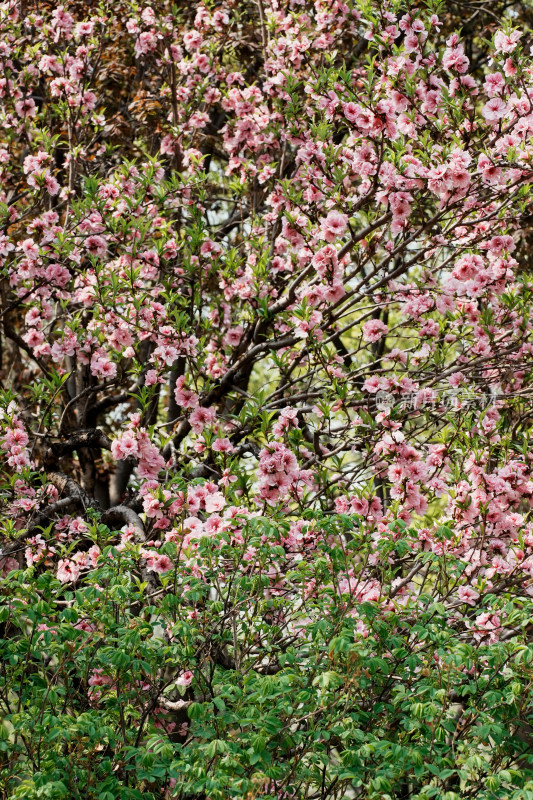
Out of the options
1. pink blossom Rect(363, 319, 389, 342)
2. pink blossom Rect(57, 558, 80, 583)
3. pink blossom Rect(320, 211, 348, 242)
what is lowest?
pink blossom Rect(57, 558, 80, 583)

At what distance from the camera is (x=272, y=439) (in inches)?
209

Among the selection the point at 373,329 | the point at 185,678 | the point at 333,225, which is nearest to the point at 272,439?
the point at 373,329

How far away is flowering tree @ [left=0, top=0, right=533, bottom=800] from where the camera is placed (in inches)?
132

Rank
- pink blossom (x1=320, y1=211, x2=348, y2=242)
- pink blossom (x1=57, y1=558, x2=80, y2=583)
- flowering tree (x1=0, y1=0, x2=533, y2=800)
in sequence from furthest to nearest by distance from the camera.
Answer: pink blossom (x1=320, y1=211, x2=348, y2=242)
pink blossom (x1=57, y1=558, x2=80, y2=583)
flowering tree (x1=0, y1=0, x2=533, y2=800)

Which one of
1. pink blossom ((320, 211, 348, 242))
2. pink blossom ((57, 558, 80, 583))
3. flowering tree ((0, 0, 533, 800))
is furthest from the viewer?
pink blossom ((320, 211, 348, 242))

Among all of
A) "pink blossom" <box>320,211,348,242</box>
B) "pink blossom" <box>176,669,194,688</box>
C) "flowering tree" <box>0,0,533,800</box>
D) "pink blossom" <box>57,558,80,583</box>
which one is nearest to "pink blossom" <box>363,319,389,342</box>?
"flowering tree" <box>0,0,533,800</box>

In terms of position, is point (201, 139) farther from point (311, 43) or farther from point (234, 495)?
point (234, 495)

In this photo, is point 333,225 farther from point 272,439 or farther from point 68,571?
point 68,571

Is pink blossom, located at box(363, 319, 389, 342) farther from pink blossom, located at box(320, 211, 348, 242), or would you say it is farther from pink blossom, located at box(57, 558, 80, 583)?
pink blossom, located at box(57, 558, 80, 583)

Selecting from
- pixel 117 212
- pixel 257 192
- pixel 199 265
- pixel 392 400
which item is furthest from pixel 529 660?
pixel 257 192

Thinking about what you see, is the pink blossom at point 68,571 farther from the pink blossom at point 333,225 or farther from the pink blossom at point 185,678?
the pink blossom at point 333,225

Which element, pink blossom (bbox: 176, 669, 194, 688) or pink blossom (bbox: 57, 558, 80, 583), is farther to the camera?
pink blossom (bbox: 57, 558, 80, 583)

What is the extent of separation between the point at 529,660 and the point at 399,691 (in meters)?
0.52

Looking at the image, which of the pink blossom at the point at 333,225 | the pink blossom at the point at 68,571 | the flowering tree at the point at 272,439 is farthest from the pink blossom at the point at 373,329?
the pink blossom at the point at 68,571
